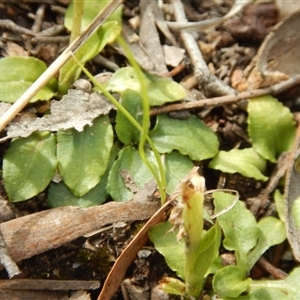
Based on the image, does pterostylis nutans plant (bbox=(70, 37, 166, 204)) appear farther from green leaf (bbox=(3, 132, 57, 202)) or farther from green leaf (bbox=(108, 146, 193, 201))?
green leaf (bbox=(3, 132, 57, 202))

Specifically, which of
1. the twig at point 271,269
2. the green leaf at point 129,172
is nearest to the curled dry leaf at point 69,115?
the green leaf at point 129,172

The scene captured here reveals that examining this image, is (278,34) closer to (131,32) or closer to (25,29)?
(131,32)

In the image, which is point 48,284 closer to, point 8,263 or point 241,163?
point 8,263

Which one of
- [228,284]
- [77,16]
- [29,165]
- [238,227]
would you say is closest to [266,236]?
[238,227]

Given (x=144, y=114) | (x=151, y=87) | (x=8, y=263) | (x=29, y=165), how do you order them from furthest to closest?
1. (x=151, y=87)
2. (x=29, y=165)
3. (x=8, y=263)
4. (x=144, y=114)

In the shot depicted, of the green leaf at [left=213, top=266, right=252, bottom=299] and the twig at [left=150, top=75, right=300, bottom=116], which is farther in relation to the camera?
the twig at [left=150, top=75, right=300, bottom=116]

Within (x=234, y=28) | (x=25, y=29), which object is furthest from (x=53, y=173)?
(x=234, y=28)

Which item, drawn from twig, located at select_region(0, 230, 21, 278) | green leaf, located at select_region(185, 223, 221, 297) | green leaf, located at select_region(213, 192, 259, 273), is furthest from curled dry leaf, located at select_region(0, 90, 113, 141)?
green leaf, located at select_region(185, 223, 221, 297)
